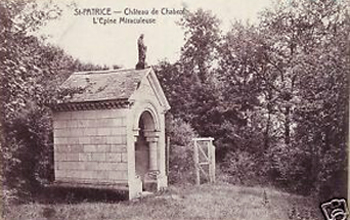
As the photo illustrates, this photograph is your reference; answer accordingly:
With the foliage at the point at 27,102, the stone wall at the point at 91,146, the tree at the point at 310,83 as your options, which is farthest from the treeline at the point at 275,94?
the foliage at the point at 27,102

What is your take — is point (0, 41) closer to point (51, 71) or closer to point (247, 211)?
point (51, 71)

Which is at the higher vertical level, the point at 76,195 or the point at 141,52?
the point at 141,52

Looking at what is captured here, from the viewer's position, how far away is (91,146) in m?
2.03

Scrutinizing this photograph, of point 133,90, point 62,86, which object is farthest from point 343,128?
point 62,86

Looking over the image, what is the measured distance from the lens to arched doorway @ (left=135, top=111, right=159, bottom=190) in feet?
6.75

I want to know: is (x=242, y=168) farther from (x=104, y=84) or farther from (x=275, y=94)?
(x=104, y=84)

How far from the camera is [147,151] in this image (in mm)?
2070

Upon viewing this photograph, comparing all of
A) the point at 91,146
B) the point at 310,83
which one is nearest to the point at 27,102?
the point at 91,146

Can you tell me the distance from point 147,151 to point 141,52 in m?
0.32

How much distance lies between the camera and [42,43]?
2008 mm

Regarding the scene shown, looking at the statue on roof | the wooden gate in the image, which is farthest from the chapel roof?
the wooden gate

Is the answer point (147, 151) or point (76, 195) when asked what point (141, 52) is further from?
point (76, 195)

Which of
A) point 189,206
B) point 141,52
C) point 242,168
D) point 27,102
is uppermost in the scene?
point 141,52

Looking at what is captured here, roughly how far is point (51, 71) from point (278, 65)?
2.38 ft
